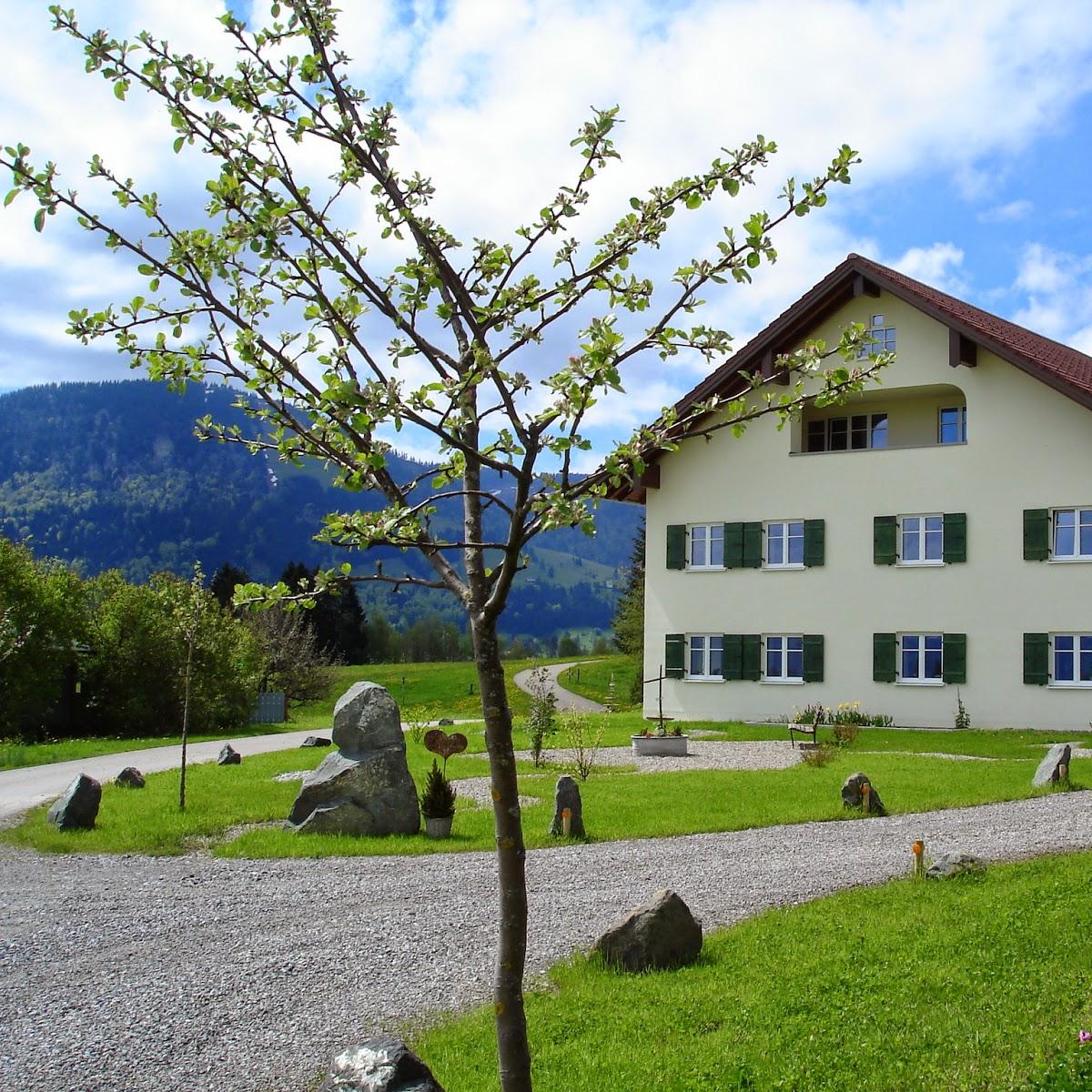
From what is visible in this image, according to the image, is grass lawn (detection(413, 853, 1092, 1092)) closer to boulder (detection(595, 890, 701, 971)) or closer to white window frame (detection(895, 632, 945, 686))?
boulder (detection(595, 890, 701, 971))

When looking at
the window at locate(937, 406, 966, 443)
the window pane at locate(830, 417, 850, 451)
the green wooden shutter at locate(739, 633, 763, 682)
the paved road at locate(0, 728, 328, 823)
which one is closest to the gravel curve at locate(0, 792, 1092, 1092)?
the paved road at locate(0, 728, 328, 823)

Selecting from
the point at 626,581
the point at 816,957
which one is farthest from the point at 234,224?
the point at 626,581

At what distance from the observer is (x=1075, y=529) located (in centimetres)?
2483

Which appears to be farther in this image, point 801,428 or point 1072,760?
point 801,428

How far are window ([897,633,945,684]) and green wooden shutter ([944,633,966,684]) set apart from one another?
0.15 metres

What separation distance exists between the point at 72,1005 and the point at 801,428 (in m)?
25.0

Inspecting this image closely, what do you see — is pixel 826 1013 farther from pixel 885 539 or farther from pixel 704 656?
pixel 704 656

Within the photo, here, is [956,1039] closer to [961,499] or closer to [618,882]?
[618,882]

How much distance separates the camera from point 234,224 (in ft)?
11.9

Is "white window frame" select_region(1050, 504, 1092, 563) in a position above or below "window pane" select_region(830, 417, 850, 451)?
below

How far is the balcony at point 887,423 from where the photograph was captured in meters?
27.1

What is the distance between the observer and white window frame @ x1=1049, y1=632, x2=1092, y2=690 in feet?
80.0

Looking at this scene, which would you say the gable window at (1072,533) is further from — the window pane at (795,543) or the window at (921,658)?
the window pane at (795,543)

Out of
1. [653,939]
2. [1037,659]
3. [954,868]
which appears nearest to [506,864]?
[653,939]
